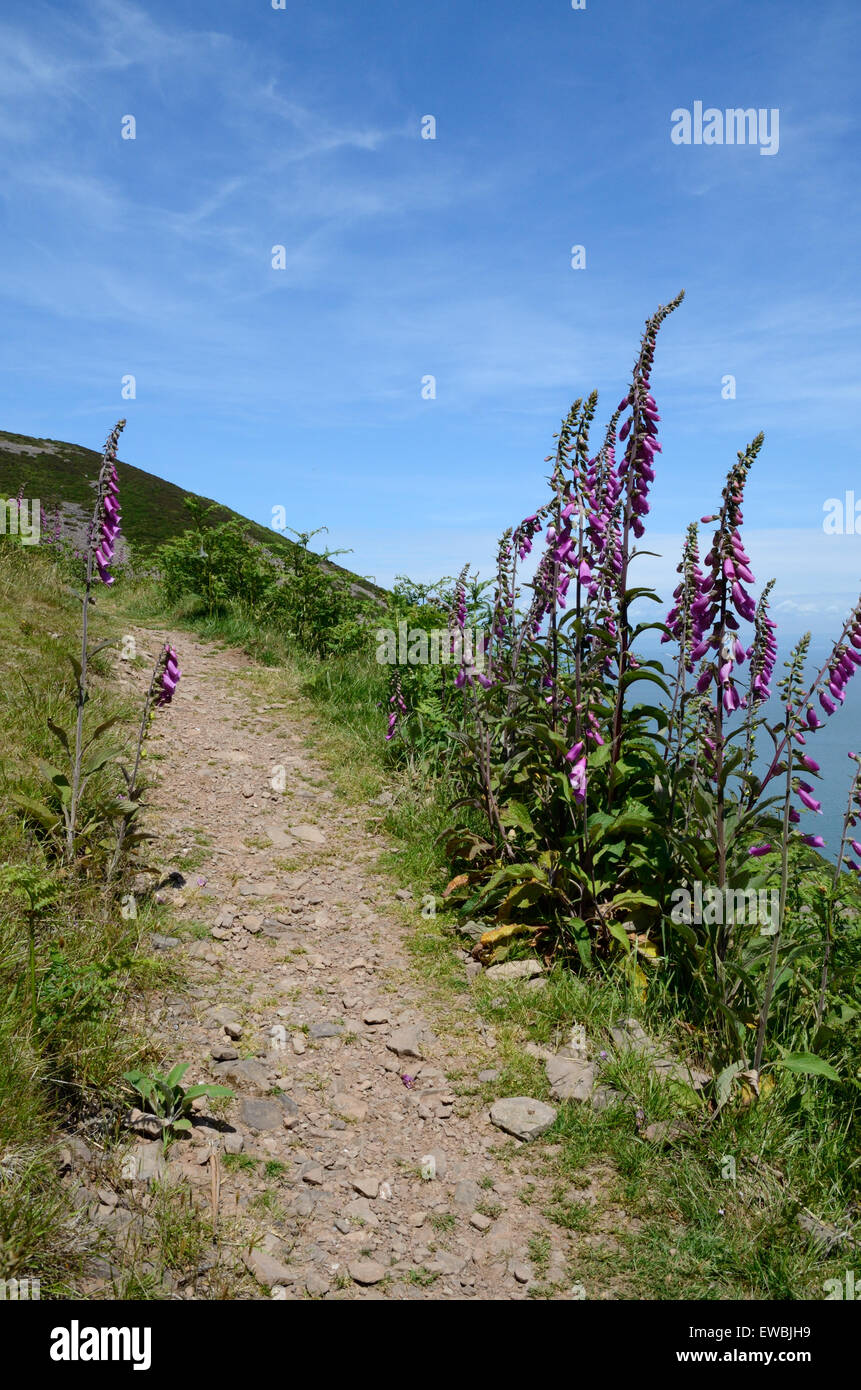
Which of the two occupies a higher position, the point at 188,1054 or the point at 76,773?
the point at 76,773

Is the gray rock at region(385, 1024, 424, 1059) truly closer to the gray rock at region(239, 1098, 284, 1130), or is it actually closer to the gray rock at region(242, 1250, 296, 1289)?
the gray rock at region(239, 1098, 284, 1130)

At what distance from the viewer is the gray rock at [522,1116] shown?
3648mm

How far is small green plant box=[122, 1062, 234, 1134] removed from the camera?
3.35 metres

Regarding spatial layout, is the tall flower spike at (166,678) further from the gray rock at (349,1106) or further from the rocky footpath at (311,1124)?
the gray rock at (349,1106)

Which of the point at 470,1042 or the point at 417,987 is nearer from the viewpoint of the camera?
the point at 470,1042

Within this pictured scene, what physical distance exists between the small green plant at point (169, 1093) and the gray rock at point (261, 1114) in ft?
0.65

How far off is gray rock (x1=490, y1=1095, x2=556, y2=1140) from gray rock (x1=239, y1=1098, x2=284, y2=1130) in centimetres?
101

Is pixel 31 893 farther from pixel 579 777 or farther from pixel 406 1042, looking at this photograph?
pixel 579 777

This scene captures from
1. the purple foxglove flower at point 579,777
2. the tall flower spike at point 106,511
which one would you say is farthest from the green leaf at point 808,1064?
the tall flower spike at point 106,511

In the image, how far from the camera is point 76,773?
15.2ft

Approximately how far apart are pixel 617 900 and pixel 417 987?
1.32 m

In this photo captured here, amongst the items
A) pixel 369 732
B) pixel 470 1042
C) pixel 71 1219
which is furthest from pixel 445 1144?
pixel 369 732
